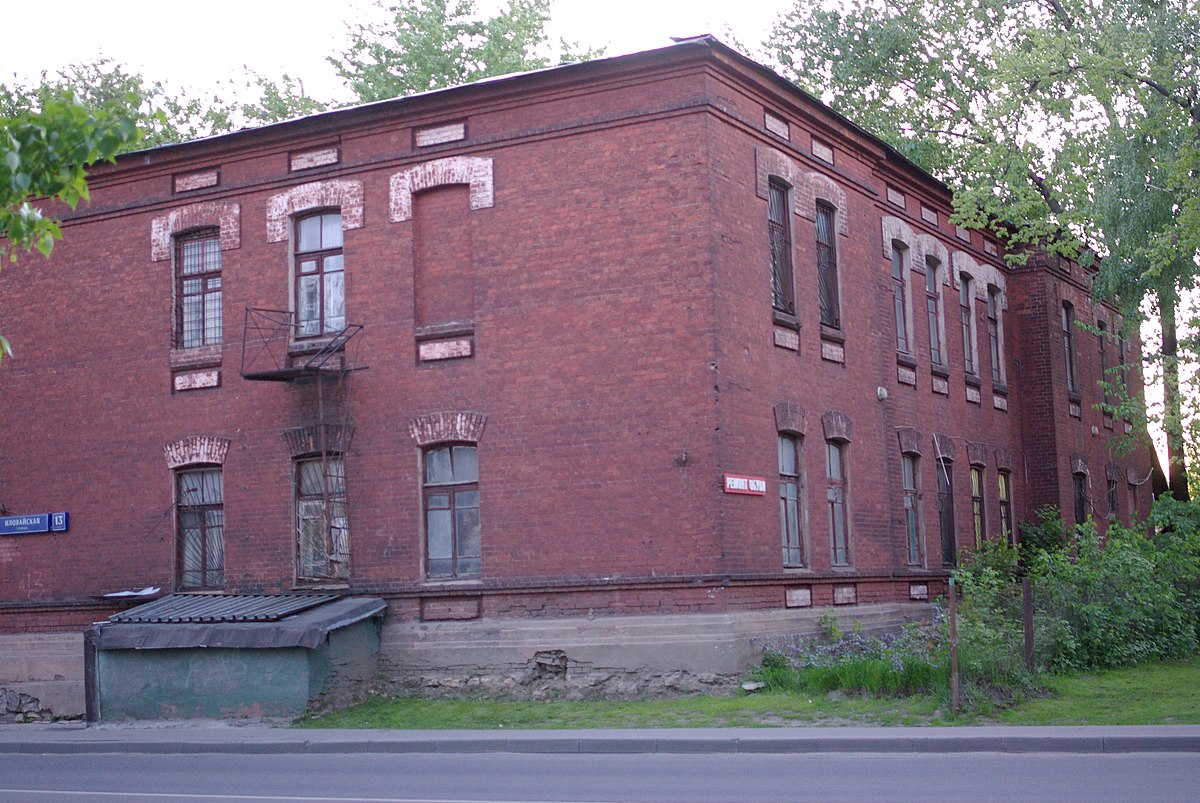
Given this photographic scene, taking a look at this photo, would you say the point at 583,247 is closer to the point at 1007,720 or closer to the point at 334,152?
the point at 334,152

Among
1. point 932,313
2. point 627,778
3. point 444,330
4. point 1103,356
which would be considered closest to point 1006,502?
point 932,313

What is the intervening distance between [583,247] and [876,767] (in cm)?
895

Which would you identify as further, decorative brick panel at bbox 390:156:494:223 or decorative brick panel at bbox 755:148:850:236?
decorative brick panel at bbox 755:148:850:236

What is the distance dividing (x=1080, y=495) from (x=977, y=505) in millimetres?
5657

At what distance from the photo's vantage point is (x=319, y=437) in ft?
69.7

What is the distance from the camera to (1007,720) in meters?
15.8

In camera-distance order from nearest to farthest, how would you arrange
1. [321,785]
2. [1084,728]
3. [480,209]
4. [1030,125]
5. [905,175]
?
[321,785] → [1084,728] → [480,209] → [905,175] → [1030,125]

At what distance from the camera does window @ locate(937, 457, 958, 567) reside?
2609 cm

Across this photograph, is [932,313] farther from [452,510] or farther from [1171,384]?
[452,510]

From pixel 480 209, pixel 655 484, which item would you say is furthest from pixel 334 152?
pixel 655 484

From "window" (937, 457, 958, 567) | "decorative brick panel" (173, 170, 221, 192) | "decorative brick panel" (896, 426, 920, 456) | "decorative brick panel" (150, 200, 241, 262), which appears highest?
"decorative brick panel" (173, 170, 221, 192)

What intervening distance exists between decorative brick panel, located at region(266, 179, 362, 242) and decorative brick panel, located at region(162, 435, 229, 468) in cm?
315

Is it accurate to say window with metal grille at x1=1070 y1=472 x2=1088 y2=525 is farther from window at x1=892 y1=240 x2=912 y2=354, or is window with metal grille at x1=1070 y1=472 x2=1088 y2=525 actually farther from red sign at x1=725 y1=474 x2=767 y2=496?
red sign at x1=725 y1=474 x2=767 y2=496

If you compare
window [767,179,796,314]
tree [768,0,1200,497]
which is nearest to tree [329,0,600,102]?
tree [768,0,1200,497]
